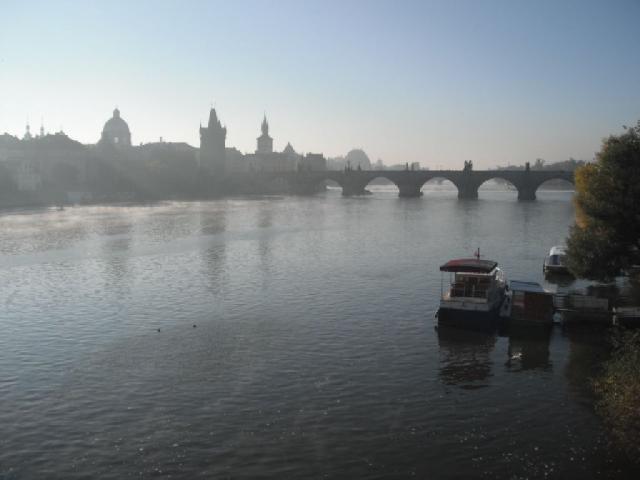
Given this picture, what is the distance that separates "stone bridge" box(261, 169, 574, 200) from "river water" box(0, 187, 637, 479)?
120696 millimetres

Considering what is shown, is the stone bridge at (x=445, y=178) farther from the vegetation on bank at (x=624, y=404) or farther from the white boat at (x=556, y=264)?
the vegetation on bank at (x=624, y=404)

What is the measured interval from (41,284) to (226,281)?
1280cm

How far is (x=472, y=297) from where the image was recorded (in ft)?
106

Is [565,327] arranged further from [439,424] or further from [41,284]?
[41,284]

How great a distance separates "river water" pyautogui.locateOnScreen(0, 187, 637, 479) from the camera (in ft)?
58.4

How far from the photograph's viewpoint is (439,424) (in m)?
20.1

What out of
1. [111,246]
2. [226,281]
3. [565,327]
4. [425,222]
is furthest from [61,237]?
[565,327]

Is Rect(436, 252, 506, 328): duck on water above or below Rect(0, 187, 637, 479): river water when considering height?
above

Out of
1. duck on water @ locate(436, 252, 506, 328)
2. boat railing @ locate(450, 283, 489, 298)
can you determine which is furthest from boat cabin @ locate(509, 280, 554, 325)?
boat railing @ locate(450, 283, 489, 298)

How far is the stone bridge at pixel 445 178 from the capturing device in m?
162

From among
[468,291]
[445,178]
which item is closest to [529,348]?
[468,291]

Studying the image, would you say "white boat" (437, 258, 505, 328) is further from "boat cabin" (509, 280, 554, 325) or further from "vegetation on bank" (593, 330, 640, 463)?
"vegetation on bank" (593, 330, 640, 463)

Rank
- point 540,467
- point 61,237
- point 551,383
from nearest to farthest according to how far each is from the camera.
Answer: point 540,467 < point 551,383 < point 61,237

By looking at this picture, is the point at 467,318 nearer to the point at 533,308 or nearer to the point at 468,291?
the point at 468,291
